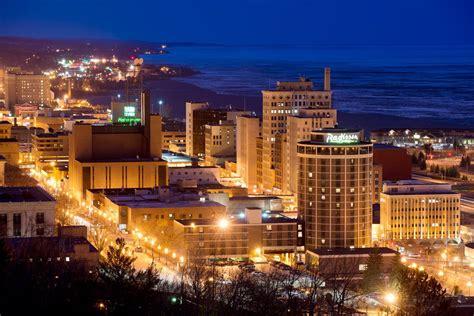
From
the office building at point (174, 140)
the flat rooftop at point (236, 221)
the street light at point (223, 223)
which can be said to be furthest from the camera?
the office building at point (174, 140)

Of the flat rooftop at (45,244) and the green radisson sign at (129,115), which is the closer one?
the flat rooftop at (45,244)

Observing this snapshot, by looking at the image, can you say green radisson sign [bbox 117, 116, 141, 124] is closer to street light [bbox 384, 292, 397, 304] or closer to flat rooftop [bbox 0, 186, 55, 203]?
flat rooftop [bbox 0, 186, 55, 203]

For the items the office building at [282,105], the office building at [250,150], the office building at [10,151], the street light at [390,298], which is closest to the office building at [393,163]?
the office building at [282,105]

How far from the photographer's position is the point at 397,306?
27.8 meters

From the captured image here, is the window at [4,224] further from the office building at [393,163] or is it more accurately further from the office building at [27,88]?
the office building at [27,88]

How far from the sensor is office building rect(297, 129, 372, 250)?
122 feet

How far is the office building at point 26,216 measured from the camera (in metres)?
32.3

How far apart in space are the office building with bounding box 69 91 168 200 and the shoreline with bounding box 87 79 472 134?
86.2 ft

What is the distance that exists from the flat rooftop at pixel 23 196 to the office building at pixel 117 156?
38.8 feet

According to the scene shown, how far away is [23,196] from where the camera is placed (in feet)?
111

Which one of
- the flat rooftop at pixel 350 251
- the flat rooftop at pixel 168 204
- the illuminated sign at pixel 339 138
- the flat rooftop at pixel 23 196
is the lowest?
the flat rooftop at pixel 350 251

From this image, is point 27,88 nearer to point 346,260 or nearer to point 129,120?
point 129,120

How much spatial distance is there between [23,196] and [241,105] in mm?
60901

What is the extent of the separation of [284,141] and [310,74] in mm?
82682
